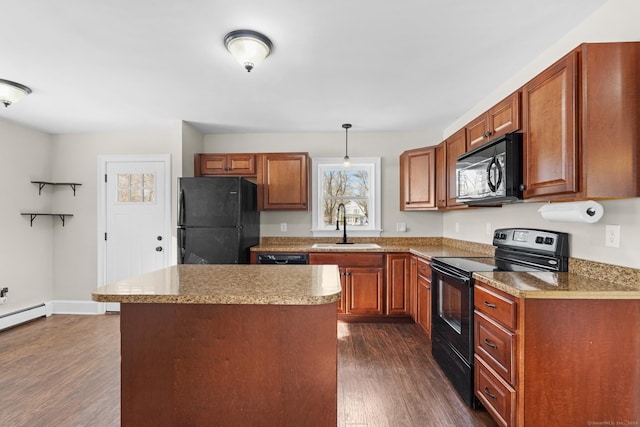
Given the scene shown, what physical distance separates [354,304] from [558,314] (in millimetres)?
2227

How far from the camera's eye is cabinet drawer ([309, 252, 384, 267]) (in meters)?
3.55

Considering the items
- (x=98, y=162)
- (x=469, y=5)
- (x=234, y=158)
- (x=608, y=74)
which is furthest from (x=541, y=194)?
(x=98, y=162)

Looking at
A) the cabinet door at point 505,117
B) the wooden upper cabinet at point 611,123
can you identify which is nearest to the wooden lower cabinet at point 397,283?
the cabinet door at point 505,117

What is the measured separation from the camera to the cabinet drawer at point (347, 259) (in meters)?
3.55

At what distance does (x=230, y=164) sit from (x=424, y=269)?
8.38ft

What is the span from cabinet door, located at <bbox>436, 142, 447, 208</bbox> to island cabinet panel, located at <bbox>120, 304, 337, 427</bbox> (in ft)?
7.67

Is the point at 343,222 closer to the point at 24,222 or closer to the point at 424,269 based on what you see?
the point at 424,269

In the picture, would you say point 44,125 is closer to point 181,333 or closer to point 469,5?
point 181,333

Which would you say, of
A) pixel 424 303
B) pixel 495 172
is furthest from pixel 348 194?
pixel 495 172

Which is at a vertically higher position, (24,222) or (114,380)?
(24,222)

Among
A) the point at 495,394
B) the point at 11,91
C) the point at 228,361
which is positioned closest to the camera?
the point at 228,361

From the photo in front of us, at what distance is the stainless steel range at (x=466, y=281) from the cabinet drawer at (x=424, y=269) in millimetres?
282

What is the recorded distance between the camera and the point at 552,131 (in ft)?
5.50

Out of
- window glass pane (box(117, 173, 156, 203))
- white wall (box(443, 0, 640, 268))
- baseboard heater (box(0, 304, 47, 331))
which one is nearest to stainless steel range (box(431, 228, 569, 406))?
white wall (box(443, 0, 640, 268))
